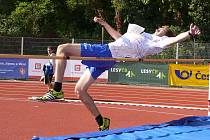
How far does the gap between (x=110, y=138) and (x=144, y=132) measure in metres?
0.64

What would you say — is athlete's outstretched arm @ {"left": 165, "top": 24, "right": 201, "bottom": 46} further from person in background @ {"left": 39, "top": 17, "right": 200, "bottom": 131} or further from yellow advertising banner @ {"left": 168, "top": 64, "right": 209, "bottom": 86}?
yellow advertising banner @ {"left": 168, "top": 64, "right": 209, "bottom": 86}

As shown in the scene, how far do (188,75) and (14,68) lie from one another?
7424 millimetres

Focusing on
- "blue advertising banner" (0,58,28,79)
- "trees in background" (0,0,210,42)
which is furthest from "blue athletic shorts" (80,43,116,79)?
"trees in background" (0,0,210,42)

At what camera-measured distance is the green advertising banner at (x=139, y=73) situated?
19.9m

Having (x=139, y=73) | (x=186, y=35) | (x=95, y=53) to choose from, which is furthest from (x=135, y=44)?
(x=139, y=73)

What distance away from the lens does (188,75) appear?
63.1 feet

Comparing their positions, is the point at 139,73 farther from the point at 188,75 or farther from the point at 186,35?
the point at 186,35

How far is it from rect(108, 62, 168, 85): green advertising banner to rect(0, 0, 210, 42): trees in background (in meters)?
7.78

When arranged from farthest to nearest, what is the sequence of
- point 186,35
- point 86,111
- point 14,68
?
point 14,68 → point 86,111 → point 186,35

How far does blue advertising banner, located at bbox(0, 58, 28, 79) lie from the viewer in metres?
21.5

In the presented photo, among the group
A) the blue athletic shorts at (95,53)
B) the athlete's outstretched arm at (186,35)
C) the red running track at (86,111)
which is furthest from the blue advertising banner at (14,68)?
the athlete's outstretched arm at (186,35)

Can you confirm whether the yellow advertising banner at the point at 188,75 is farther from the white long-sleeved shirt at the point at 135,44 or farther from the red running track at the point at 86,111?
the white long-sleeved shirt at the point at 135,44

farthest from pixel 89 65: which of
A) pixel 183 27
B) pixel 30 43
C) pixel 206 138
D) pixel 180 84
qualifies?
pixel 183 27

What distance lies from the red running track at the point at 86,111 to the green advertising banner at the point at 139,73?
0.53 m
